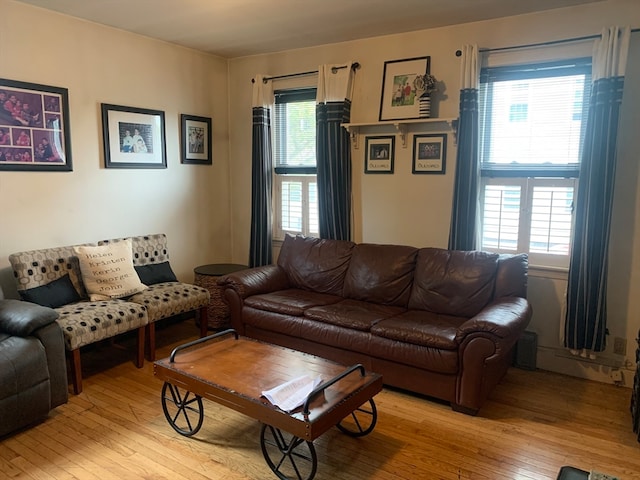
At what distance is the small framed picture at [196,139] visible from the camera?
15.0 ft

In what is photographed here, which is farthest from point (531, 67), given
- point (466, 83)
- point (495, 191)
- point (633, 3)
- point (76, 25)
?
point (76, 25)

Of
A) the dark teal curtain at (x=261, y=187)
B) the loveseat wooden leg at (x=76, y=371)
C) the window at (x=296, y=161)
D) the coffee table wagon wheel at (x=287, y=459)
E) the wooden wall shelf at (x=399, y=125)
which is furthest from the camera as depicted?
the dark teal curtain at (x=261, y=187)

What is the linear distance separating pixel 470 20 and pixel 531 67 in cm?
59

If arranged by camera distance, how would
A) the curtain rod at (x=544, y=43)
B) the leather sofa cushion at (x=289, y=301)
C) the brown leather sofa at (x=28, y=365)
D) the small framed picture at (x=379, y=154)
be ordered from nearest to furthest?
the brown leather sofa at (x=28, y=365) → the curtain rod at (x=544, y=43) → the leather sofa cushion at (x=289, y=301) → the small framed picture at (x=379, y=154)

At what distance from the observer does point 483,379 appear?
2820 millimetres

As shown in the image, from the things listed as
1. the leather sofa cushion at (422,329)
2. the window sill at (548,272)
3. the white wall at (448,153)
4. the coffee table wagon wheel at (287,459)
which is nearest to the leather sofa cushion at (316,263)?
the white wall at (448,153)

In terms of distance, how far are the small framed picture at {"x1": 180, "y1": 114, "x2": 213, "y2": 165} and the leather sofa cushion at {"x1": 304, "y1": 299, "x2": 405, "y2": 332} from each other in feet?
7.03

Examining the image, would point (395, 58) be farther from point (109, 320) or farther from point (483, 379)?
point (109, 320)

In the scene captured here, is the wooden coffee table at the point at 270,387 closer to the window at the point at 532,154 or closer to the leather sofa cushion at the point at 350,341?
the leather sofa cushion at the point at 350,341

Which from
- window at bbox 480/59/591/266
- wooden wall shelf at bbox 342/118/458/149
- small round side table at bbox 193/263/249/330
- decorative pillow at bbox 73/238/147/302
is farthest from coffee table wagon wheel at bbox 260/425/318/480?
wooden wall shelf at bbox 342/118/458/149

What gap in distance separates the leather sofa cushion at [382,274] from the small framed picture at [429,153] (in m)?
0.69

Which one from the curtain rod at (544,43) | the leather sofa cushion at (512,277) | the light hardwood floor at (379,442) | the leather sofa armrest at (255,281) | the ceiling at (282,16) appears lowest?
the light hardwood floor at (379,442)

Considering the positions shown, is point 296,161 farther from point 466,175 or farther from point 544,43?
point 544,43

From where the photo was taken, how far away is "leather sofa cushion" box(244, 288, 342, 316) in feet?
11.7
